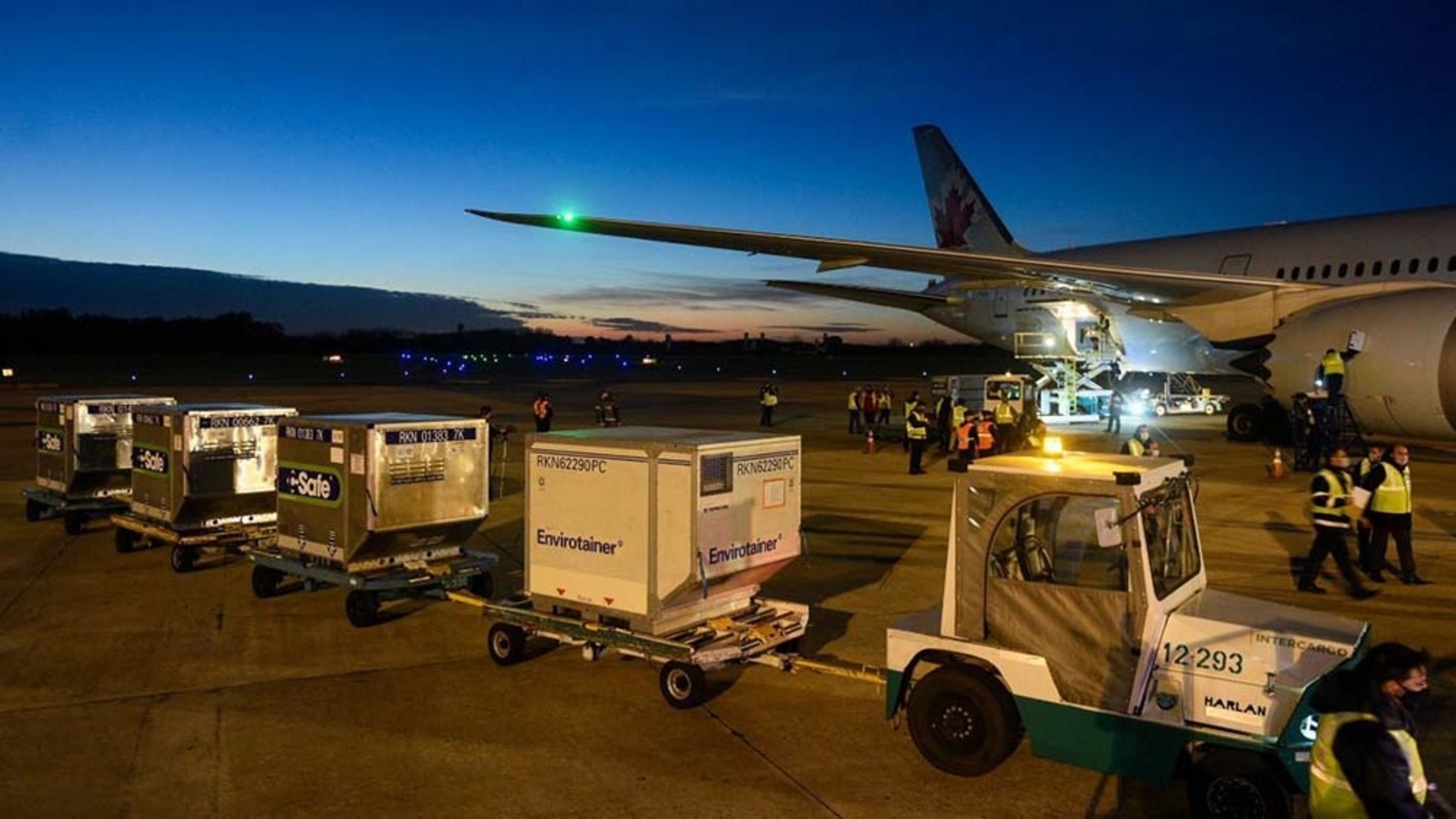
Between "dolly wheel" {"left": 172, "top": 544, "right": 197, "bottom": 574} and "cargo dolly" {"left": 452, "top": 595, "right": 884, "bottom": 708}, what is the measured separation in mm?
5053

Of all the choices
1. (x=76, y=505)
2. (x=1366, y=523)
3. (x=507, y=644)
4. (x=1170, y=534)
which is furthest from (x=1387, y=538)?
(x=76, y=505)

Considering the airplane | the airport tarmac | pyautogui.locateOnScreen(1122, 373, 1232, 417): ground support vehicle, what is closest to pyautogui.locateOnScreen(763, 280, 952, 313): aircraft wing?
the airplane

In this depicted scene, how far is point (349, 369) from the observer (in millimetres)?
88500

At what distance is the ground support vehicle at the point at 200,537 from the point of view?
11.7m

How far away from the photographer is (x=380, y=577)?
380 inches

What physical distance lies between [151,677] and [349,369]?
85462 mm

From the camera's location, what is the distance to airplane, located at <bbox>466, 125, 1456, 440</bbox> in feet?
59.2

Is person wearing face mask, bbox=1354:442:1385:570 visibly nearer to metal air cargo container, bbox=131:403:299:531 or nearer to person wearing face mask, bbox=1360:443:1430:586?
person wearing face mask, bbox=1360:443:1430:586

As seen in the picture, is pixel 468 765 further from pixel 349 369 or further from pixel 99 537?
pixel 349 369

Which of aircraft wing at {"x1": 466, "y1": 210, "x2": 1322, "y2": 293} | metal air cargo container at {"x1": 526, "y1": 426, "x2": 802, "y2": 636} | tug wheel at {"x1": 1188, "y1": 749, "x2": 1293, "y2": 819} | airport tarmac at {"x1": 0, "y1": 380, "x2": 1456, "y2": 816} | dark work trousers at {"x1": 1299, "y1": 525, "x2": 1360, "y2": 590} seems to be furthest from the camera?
aircraft wing at {"x1": 466, "y1": 210, "x2": 1322, "y2": 293}

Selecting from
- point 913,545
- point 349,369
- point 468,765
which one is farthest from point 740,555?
point 349,369

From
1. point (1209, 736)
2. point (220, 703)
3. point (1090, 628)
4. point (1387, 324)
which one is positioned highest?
point (1387, 324)

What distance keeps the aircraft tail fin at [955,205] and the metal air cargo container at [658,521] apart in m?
31.9

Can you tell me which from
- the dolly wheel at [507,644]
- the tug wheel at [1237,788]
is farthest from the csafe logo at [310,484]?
the tug wheel at [1237,788]
